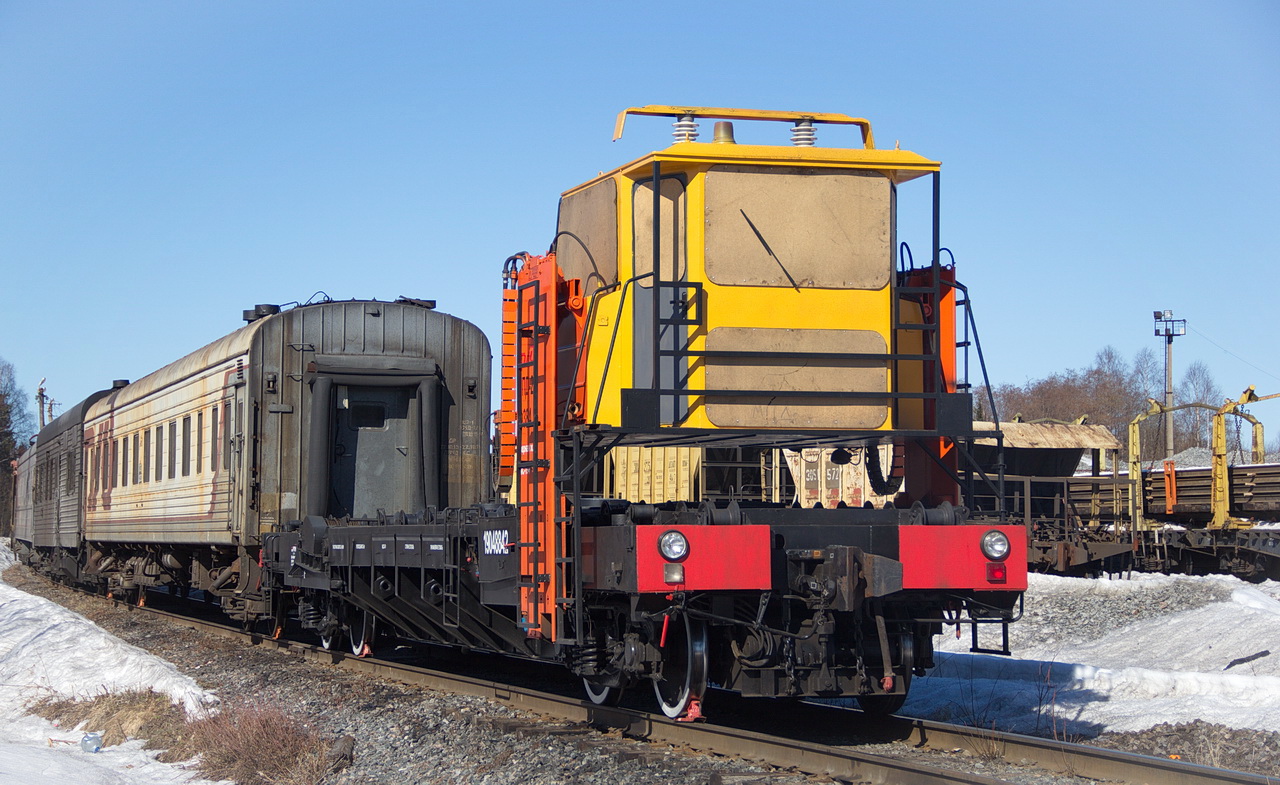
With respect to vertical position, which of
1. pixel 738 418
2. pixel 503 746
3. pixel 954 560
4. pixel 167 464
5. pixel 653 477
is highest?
pixel 738 418

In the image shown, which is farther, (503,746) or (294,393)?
(294,393)

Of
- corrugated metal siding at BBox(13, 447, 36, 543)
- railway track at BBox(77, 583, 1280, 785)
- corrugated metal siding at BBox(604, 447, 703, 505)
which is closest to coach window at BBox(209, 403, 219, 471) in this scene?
railway track at BBox(77, 583, 1280, 785)

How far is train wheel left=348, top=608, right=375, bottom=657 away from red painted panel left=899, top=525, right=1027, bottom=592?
6.71 m

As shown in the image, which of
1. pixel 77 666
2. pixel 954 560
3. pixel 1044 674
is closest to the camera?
pixel 954 560

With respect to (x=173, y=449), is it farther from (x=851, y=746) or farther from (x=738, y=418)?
(x=851, y=746)

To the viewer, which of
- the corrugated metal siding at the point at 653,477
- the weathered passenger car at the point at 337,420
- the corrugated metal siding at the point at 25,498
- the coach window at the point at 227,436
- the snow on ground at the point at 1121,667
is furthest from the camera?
the corrugated metal siding at the point at 25,498

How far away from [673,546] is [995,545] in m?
1.94

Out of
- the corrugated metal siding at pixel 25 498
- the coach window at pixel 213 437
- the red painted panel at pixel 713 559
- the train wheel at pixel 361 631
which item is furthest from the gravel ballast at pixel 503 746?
the corrugated metal siding at pixel 25 498

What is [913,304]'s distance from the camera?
8055 millimetres

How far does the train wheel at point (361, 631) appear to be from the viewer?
12.3 metres

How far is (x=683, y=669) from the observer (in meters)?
7.55

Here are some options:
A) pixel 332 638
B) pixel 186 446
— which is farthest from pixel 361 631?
pixel 186 446

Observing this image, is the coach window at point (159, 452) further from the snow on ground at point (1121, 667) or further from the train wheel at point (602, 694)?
the snow on ground at point (1121, 667)

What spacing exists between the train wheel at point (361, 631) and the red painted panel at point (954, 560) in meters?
6.71
